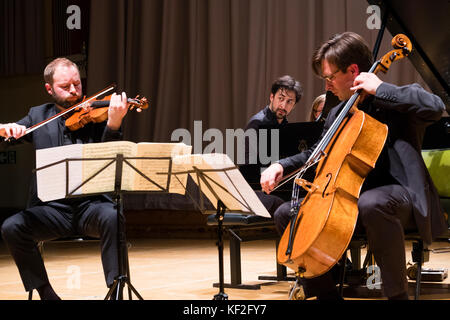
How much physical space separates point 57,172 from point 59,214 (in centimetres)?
41

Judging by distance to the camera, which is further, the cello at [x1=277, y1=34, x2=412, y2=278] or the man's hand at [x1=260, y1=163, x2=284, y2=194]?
the man's hand at [x1=260, y1=163, x2=284, y2=194]

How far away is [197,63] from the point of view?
668 centimetres

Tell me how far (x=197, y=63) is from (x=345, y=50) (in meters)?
4.40

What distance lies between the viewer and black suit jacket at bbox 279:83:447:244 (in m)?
2.16

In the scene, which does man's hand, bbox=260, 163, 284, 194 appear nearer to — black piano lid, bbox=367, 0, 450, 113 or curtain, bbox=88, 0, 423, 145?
black piano lid, bbox=367, 0, 450, 113

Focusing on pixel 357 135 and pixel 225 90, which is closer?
pixel 357 135

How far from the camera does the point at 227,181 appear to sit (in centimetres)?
245

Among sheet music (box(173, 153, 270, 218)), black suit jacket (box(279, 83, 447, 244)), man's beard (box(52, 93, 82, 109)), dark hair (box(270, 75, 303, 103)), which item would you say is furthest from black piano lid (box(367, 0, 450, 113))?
man's beard (box(52, 93, 82, 109))

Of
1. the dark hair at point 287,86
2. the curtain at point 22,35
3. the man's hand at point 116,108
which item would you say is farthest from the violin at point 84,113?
the curtain at point 22,35

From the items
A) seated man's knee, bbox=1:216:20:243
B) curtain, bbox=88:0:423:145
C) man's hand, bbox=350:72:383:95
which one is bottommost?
seated man's knee, bbox=1:216:20:243

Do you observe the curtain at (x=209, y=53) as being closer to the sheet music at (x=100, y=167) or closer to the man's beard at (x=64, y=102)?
the man's beard at (x=64, y=102)

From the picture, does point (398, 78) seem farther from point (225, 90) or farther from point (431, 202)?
point (431, 202)

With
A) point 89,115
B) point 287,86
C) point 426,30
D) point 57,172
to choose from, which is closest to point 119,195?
point 57,172
